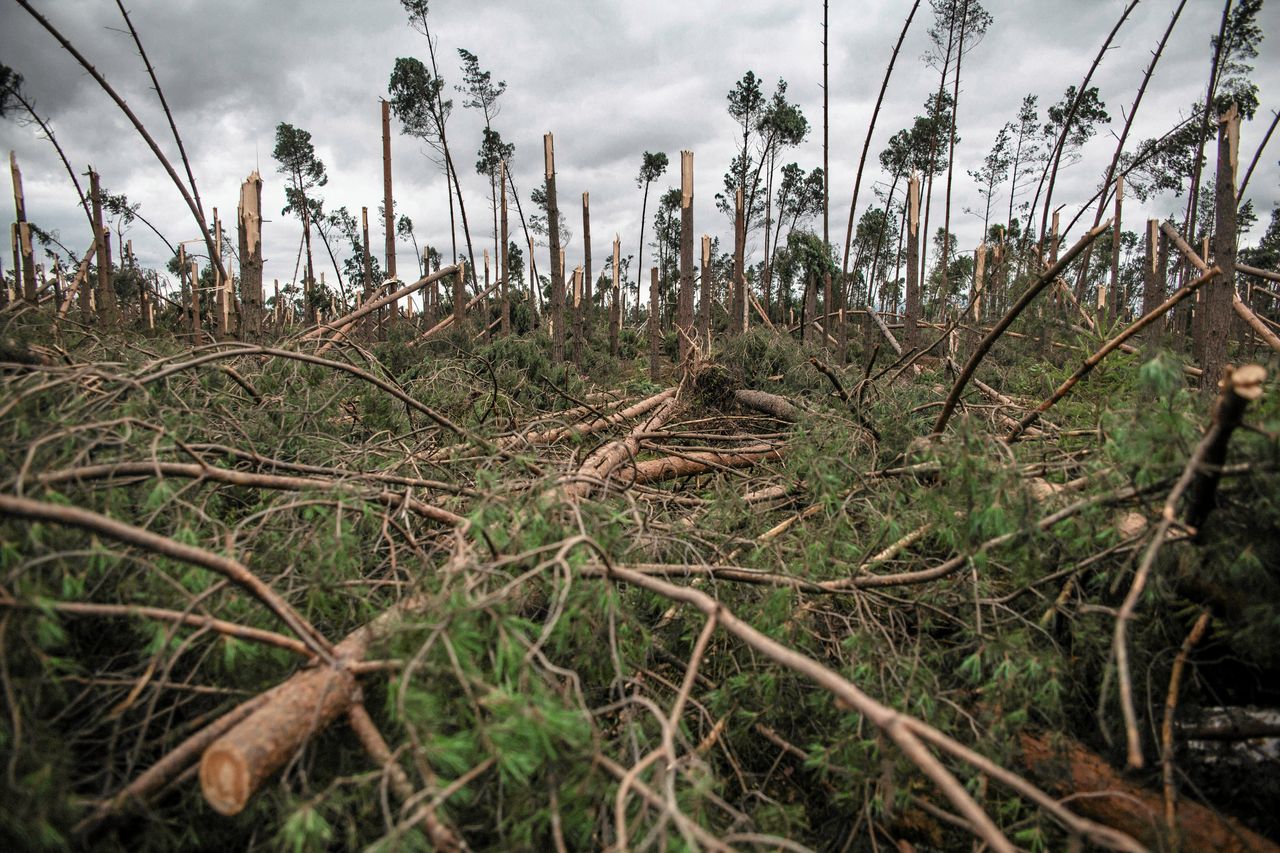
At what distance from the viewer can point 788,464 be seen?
2.79 metres

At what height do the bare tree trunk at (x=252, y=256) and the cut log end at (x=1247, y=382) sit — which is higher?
the bare tree trunk at (x=252, y=256)

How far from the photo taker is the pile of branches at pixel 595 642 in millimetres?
1122

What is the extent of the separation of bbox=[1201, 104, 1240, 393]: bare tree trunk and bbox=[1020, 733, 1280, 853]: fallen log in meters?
3.37

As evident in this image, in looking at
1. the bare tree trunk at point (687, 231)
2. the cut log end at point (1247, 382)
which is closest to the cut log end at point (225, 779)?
the cut log end at point (1247, 382)

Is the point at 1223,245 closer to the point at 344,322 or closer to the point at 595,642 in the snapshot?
the point at 595,642

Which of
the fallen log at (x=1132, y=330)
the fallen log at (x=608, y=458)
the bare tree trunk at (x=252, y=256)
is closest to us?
the fallen log at (x=1132, y=330)

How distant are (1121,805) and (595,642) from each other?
4.42ft

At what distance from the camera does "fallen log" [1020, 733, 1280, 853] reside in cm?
136

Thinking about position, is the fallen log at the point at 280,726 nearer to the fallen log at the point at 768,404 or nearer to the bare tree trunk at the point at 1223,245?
the fallen log at the point at 768,404

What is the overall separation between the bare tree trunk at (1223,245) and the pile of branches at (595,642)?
2168 mm

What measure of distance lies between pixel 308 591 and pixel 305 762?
0.45 m

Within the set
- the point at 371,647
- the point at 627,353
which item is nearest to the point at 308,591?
the point at 371,647

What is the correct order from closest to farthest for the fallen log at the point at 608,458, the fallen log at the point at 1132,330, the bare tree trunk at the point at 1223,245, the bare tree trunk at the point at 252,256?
1. the fallen log at the point at 1132,330
2. the fallen log at the point at 608,458
3. the bare tree trunk at the point at 1223,245
4. the bare tree trunk at the point at 252,256

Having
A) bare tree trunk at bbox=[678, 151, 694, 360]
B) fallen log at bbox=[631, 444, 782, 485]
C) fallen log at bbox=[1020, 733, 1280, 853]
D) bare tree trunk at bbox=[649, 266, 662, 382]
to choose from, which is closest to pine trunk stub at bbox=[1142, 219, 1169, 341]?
bare tree trunk at bbox=[678, 151, 694, 360]
